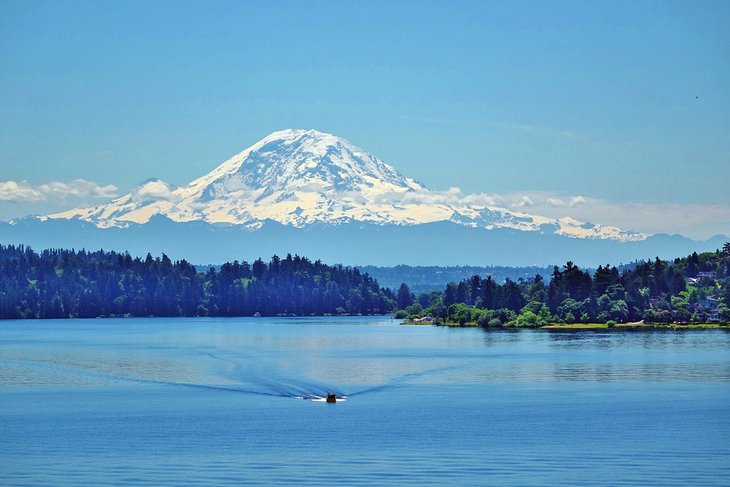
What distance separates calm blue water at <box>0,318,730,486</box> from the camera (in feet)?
197

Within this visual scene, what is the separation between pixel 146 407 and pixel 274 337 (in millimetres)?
101369

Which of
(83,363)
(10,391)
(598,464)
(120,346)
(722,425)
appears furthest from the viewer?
(120,346)

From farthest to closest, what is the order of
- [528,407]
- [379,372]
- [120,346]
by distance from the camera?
[120,346]
[379,372]
[528,407]

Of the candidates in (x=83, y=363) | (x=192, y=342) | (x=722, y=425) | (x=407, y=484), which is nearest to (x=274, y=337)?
(x=192, y=342)

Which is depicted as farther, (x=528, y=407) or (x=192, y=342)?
→ (x=192, y=342)

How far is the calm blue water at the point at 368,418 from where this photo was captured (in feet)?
197

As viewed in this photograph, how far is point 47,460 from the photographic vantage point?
63.2 m

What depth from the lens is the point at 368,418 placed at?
79.6 metres

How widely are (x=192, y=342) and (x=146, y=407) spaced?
86097mm

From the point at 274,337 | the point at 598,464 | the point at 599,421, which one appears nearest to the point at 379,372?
the point at 599,421

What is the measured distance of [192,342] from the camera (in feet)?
562

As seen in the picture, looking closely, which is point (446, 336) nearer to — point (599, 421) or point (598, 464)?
point (599, 421)

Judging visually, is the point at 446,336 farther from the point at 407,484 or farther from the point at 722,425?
the point at 407,484

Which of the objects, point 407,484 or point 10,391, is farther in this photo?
point 10,391
